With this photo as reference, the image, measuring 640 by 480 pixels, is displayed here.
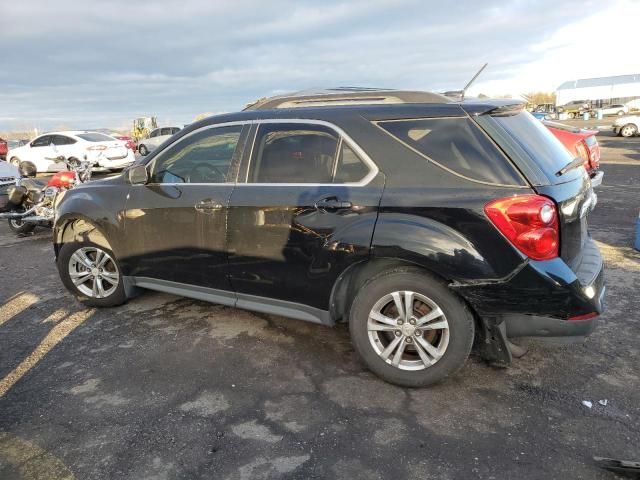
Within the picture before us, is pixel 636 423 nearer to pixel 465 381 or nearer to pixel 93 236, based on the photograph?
pixel 465 381

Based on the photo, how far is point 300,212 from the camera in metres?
3.21

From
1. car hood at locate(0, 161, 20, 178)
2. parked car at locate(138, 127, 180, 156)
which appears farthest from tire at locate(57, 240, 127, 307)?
parked car at locate(138, 127, 180, 156)

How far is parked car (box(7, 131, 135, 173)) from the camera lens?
16.7m

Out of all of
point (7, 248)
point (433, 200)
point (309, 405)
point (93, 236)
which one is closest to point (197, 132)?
point (93, 236)

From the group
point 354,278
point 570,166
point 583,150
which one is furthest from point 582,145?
point 354,278

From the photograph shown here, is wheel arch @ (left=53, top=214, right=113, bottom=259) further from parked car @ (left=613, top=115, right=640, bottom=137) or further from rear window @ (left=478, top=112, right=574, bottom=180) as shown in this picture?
parked car @ (left=613, top=115, right=640, bottom=137)

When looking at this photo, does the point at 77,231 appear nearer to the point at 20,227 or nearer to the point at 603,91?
the point at 20,227

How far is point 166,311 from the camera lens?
14.7 feet

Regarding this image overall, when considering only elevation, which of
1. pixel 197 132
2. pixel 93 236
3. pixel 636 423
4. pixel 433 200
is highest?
pixel 197 132

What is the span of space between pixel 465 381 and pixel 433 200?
129 cm

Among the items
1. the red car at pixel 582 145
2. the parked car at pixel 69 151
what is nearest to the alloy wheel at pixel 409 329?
the red car at pixel 582 145

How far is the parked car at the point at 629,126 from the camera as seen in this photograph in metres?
23.3

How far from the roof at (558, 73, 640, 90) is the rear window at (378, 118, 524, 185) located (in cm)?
10561

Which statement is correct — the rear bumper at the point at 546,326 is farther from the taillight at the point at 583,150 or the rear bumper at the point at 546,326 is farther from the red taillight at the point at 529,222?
the taillight at the point at 583,150
